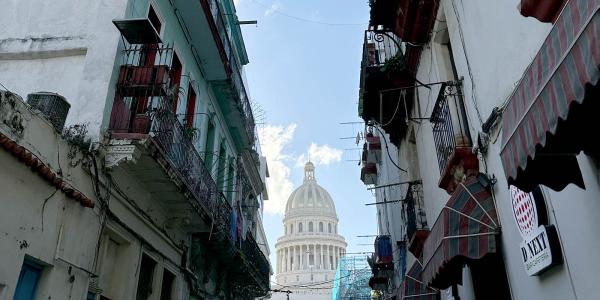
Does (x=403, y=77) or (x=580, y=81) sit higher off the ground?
(x=403, y=77)

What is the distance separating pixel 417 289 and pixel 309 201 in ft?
→ 300

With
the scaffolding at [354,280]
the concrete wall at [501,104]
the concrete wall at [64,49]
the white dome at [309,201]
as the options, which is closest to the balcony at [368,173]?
the concrete wall at [501,104]

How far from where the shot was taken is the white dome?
98.4 meters

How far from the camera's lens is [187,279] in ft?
36.3

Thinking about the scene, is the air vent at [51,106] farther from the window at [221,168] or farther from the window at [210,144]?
the window at [221,168]

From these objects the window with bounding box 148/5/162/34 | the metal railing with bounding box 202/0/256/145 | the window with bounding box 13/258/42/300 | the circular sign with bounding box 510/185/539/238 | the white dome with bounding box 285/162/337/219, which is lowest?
the window with bounding box 13/258/42/300

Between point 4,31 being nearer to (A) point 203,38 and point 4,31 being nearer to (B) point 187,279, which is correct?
(A) point 203,38

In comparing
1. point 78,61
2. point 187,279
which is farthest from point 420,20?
point 187,279

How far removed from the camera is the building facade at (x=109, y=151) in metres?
5.84

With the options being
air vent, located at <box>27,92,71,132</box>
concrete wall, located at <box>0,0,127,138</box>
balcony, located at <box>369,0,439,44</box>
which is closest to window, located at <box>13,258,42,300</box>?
air vent, located at <box>27,92,71,132</box>

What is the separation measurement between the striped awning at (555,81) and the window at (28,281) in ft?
18.5

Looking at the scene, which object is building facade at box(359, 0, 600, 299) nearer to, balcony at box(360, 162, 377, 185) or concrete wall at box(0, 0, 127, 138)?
concrete wall at box(0, 0, 127, 138)

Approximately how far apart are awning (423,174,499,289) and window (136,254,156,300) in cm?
560

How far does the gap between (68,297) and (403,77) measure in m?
7.84
